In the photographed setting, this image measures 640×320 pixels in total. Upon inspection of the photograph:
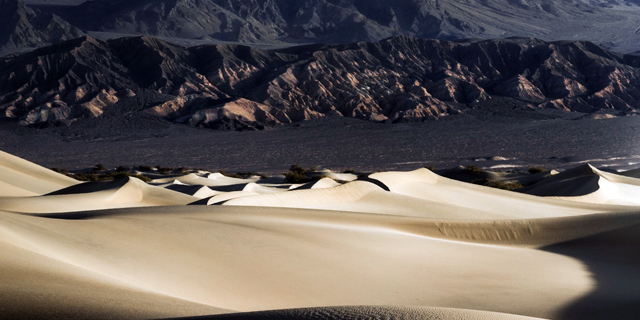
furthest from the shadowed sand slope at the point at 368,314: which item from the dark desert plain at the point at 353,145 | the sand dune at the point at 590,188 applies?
the dark desert plain at the point at 353,145

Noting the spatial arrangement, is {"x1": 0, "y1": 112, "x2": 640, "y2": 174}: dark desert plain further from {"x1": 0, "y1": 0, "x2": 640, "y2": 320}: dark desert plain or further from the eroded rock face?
the eroded rock face

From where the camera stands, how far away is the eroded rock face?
341 feet

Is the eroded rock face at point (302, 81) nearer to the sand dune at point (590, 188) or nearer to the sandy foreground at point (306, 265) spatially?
the sand dune at point (590, 188)

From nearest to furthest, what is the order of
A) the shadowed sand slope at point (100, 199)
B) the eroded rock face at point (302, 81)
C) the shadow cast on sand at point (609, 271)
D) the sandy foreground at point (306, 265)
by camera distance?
1. the sandy foreground at point (306, 265)
2. the shadow cast on sand at point (609, 271)
3. the shadowed sand slope at point (100, 199)
4. the eroded rock face at point (302, 81)

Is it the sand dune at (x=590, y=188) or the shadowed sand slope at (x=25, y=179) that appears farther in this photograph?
the sand dune at (x=590, y=188)

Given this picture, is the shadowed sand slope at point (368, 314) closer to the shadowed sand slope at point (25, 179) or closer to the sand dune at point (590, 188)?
the shadowed sand slope at point (25, 179)

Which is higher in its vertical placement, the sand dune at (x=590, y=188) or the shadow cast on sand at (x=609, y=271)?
the shadow cast on sand at (x=609, y=271)

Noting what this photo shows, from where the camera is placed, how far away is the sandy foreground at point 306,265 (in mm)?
4320

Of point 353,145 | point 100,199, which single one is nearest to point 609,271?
point 100,199

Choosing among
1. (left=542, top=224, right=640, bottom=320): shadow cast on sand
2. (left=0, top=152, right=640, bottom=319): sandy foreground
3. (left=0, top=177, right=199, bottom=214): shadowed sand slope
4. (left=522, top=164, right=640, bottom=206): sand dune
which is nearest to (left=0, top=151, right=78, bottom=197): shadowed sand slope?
(left=0, top=177, right=199, bottom=214): shadowed sand slope

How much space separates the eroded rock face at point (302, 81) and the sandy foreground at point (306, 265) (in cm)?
9037

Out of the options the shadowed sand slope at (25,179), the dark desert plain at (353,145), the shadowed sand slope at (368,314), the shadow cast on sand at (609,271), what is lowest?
the dark desert plain at (353,145)

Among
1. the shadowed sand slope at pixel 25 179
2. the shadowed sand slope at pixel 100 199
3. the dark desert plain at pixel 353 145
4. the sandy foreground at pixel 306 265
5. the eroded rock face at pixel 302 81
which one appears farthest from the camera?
the eroded rock face at pixel 302 81

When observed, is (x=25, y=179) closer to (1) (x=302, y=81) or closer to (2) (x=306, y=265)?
(2) (x=306, y=265)
